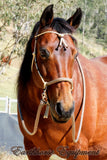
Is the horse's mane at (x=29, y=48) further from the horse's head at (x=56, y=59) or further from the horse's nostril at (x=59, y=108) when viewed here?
the horse's nostril at (x=59, y=108)

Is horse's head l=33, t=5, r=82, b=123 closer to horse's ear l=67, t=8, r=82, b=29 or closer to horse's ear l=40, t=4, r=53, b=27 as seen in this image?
horse's ear l=40, t=4, r=53, b=27

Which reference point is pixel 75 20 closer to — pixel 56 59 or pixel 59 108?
pixel 56 59

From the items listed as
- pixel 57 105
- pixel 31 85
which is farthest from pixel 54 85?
pixel 31 85

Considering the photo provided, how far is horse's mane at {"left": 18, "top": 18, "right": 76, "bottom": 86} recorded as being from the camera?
2.72 m

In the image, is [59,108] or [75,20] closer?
[59,108]

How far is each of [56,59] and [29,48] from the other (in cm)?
68

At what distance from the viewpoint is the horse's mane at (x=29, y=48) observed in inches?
107

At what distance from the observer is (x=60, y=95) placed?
2.33 metres

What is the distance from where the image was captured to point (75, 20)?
2928mm

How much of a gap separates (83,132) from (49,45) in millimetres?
1078

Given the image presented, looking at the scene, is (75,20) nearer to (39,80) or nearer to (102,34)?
(39,80)

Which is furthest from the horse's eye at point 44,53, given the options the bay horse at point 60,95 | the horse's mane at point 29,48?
the horse's mane at point 29,48

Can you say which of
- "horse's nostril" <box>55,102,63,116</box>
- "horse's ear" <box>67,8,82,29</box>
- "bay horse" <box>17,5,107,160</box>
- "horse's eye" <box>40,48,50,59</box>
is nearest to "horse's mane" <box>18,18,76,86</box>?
"bay horse" <box>17,5,107,160</box>

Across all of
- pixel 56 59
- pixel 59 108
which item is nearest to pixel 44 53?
pixel 56 59
